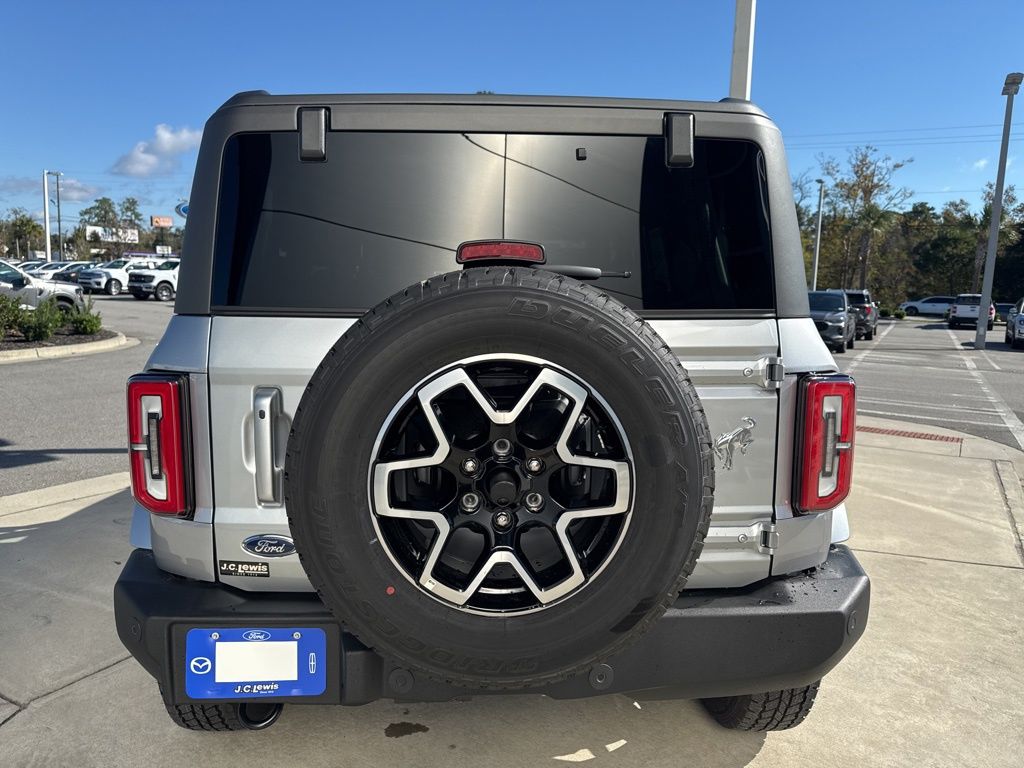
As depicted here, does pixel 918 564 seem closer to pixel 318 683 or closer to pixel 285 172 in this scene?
pixel 318 683

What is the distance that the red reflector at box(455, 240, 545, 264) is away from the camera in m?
1.97

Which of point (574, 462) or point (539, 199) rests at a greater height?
point (539, 199)

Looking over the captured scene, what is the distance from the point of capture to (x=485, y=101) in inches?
82.0

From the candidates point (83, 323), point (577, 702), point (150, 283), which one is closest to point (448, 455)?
point (577, 702)

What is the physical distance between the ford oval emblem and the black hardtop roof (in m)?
1.18

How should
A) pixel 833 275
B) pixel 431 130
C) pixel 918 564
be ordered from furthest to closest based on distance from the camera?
pixel 833 275 < pixel 918 564 < pixel 431 130

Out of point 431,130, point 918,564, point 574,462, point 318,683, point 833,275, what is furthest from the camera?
point 833,275

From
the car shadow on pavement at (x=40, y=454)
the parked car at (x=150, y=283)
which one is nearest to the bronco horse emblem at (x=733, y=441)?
the car shadow on pavement at (x=40, y=454)

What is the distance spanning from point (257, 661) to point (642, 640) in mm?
992

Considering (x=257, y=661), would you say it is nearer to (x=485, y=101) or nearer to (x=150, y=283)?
(x=485, y=101)

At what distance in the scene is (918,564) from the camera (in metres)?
4.36

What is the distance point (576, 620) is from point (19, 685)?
7.91ft

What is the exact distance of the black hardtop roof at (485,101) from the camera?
6.81ft

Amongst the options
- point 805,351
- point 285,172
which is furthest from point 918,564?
point 285,172
